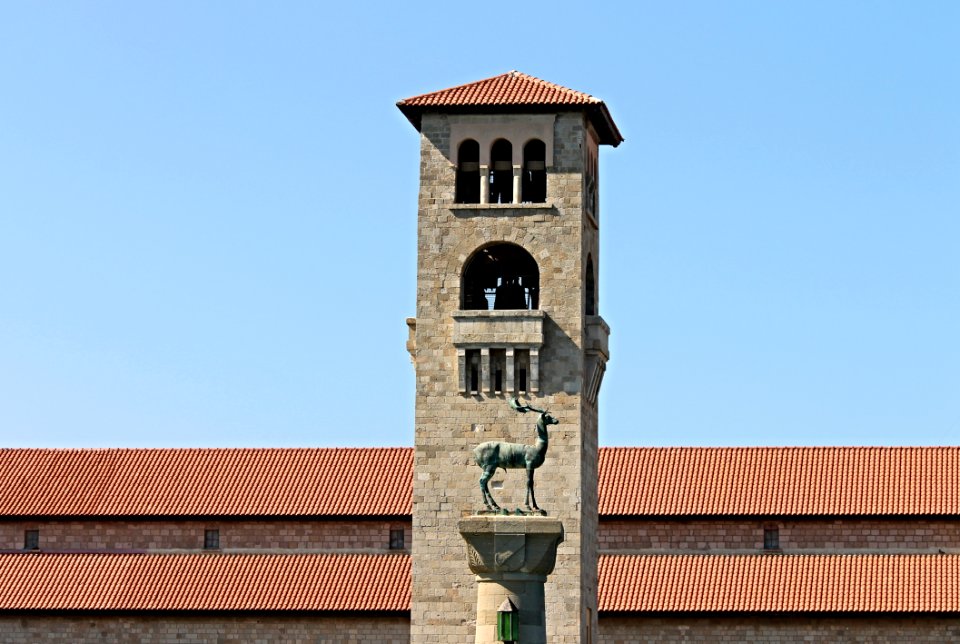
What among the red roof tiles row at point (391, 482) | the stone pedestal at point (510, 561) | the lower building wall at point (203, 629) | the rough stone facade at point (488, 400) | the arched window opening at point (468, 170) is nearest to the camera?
the stone pedestal at point (510, 561)

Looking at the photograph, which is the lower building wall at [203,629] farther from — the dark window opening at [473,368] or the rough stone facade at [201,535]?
the dark window opening at [473,368]

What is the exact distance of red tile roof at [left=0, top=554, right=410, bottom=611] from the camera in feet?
206

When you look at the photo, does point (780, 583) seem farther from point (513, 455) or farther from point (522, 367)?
point (513, 455)

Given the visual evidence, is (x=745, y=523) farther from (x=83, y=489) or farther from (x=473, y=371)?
(x=83, y=489)

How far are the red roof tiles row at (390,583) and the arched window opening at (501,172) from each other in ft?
40.6

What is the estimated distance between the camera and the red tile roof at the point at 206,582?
6266cm

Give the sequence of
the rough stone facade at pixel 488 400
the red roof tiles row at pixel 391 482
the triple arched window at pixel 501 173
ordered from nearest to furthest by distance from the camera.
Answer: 1. the rough stone facade at pixel 488 400
2. the triple arched window at pixel 501 173
3. the red roof tiles row at pixel 391 482

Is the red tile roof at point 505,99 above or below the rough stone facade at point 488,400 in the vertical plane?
above

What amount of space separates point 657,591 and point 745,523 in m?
3.79

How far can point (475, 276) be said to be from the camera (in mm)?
56312

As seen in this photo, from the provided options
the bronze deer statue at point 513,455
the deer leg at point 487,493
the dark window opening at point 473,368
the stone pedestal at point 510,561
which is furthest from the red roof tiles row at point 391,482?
the stone pedestal at point 510,561

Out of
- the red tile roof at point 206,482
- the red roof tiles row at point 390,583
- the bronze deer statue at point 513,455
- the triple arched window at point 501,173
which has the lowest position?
the red roof tiles row at point 390,583

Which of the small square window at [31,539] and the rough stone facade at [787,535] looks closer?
the rough stone facade at [787,535]

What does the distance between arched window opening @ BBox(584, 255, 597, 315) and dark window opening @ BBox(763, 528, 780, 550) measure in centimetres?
1089
